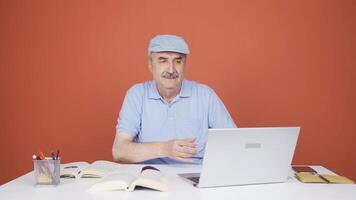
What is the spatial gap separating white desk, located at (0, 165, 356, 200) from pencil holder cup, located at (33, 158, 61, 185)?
0.09ft

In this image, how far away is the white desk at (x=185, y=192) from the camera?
144 cm

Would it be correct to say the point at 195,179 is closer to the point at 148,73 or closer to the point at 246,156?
the point at 246,156

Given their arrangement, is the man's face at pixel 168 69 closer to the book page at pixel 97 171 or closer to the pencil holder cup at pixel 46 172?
the book page at pixel 97 171

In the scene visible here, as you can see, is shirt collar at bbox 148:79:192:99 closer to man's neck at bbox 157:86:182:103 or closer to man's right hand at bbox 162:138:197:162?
man's neck at bbox 157:86:182:103

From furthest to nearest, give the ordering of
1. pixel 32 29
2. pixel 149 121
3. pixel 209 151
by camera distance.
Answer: pixel 32 29, pixel 149 121, pixel 209 151

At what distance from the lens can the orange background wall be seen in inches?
126

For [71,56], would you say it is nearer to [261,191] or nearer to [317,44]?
[317,44]

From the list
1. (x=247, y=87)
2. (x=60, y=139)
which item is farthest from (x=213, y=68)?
(x=60, y=139)

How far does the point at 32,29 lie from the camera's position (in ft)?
10.5

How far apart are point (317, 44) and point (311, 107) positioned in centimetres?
47

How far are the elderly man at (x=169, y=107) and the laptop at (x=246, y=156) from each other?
2.36ft

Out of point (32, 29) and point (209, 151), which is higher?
point (32, 29)

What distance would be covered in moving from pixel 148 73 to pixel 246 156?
1757 mm

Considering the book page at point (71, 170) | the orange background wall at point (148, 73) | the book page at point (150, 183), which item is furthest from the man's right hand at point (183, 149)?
the orange background wall at point (148, 73)
